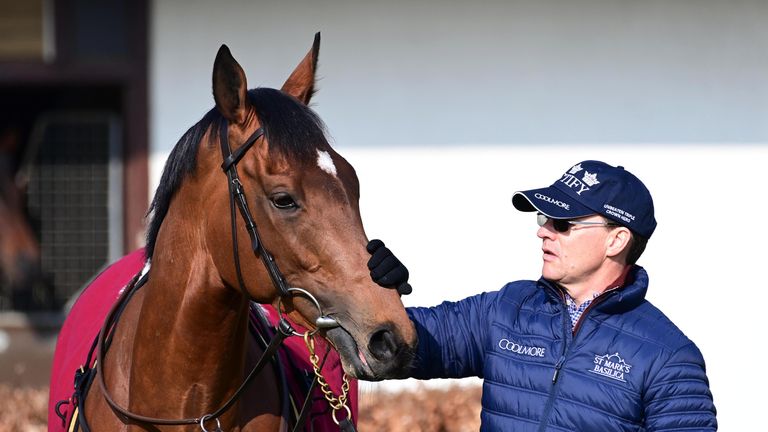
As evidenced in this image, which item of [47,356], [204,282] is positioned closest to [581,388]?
[204,282]

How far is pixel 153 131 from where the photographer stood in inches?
230

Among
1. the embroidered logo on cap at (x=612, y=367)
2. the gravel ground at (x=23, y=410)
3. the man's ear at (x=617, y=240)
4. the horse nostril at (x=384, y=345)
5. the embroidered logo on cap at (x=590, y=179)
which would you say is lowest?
the gravel ground at (x=23, y=410)

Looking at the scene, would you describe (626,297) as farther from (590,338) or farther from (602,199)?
(602,199)

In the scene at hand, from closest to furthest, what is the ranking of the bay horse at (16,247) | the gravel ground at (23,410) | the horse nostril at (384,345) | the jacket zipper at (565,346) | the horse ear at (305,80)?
the horse nostril at (384,345) < the jacket zipper at (565,346) < the horse ear at (305,80) < the gravel ground at (23,410) < the bay horse at (16,247)

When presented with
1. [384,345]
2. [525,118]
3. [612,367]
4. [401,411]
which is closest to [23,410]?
[401,411]

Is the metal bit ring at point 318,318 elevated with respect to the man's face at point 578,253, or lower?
lower

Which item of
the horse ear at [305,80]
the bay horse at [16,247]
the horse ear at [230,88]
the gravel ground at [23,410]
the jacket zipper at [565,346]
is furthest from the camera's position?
the bay horse at [16,247]

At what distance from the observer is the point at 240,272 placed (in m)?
2.40

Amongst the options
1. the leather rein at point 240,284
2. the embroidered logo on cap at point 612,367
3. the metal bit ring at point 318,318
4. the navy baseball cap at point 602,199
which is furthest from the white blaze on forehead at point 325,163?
the embroidered logo on cap at point 612,367

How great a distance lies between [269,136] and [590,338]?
883 mm

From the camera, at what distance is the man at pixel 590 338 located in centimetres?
243

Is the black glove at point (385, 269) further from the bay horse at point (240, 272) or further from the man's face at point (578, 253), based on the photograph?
the man's face at point (578, 253)

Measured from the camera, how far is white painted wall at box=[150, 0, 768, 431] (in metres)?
5.80

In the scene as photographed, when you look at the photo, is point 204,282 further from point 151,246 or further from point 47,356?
point 47,356
